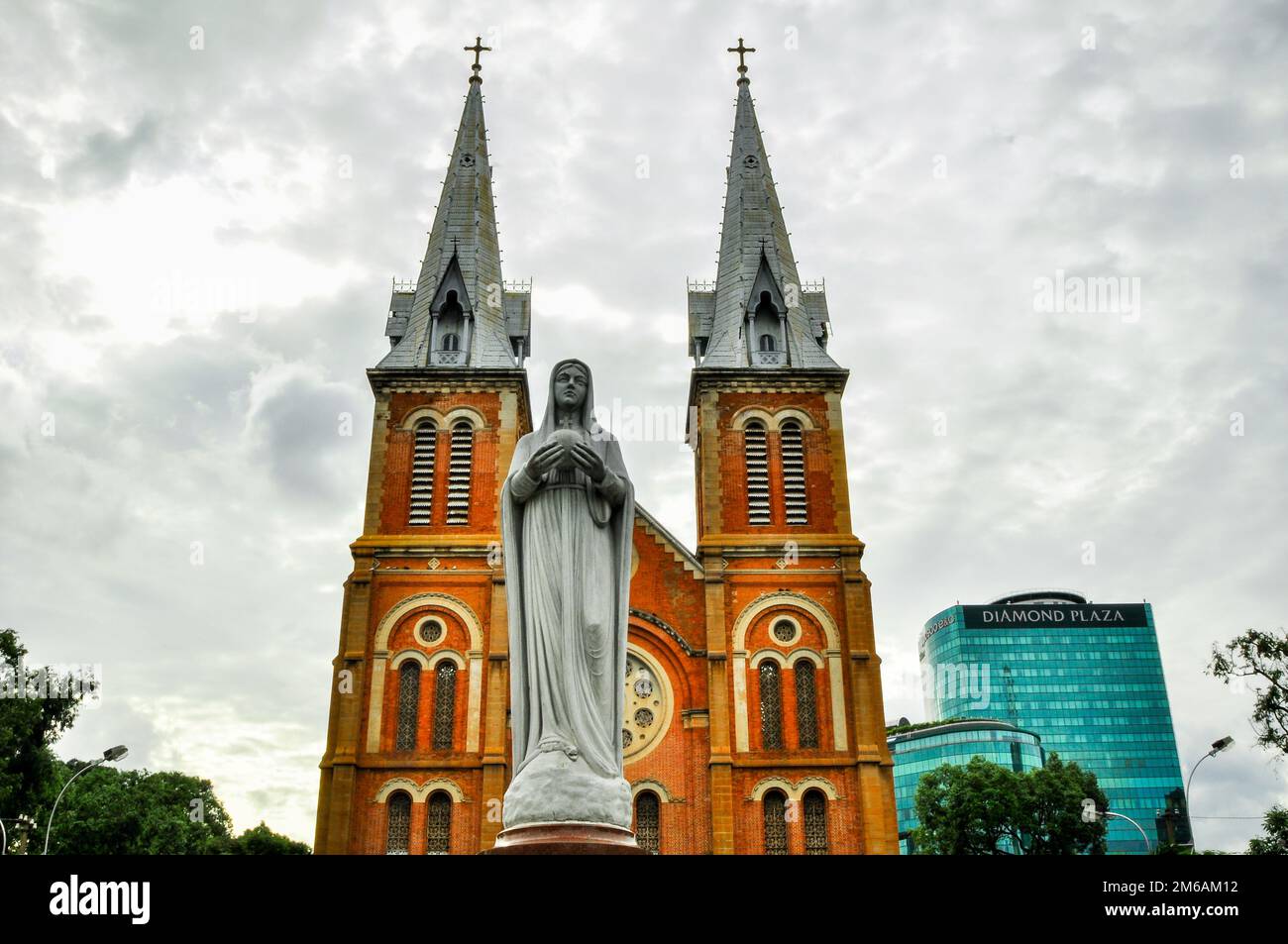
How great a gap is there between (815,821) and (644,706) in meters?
5.39

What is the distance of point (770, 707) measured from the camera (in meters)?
28.3

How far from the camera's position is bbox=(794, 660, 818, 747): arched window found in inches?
1097

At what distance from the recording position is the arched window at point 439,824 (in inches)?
1029

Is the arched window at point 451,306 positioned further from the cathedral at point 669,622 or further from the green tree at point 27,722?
the green tree at point 27,722

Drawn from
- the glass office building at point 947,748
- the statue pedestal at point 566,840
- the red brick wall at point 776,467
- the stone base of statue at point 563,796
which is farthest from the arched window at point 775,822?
the glass office building at point 947,748

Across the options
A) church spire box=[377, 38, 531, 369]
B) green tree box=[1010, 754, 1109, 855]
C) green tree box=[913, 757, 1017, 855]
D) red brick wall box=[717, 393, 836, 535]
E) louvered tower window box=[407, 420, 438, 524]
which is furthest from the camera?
green tree box=[913, 757, 1017, 855]

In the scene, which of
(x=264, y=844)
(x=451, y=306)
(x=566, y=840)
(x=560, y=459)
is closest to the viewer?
(x=566, y=840)

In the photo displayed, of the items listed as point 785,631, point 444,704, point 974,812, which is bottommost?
point 974,812

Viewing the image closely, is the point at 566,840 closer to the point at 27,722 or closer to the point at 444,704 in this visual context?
the point at 444,704

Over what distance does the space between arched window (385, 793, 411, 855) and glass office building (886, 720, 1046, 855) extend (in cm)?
6553

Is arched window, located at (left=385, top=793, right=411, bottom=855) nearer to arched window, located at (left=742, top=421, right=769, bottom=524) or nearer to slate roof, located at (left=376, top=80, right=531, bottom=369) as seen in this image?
arched window, located at (left=742, top=421, right=769, bottom=524)

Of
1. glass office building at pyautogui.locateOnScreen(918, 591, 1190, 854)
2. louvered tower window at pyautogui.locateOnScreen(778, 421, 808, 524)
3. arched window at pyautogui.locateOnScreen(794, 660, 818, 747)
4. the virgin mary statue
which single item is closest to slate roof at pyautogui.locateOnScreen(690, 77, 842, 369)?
louvered tower window at pyautogui.locateOnScreen(778, 421, 808, 524)

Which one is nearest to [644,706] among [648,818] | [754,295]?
[648,818]
